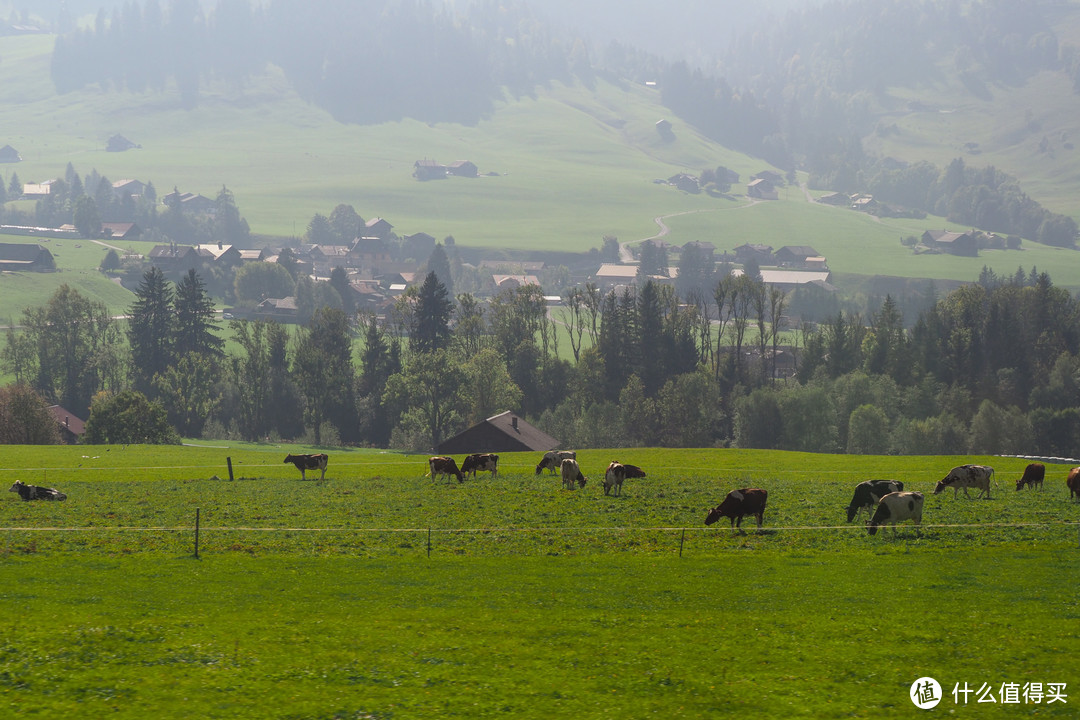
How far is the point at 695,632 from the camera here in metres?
23.7

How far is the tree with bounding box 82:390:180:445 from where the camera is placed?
302ft

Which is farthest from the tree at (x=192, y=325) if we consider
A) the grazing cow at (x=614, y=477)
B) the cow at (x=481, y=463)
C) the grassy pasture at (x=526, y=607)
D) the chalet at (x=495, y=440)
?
the grazing cow at (x=614, y=477)

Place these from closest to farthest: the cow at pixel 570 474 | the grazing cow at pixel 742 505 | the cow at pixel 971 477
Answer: the grazing cow at pixel 742 505 → the cow at pixel 971 477 → the cow at pixel 570 474

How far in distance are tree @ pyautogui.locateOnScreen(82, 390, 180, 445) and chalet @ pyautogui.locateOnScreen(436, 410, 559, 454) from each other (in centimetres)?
2825

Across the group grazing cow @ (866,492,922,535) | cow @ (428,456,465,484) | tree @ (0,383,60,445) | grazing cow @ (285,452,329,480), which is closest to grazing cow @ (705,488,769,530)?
grazing cow @ (866,492,922,535)

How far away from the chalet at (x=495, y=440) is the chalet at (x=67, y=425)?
41.7 metres

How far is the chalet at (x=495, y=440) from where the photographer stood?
83.1 meters

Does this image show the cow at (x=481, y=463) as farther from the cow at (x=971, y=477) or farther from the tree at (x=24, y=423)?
the tree at (x=24, y=423)

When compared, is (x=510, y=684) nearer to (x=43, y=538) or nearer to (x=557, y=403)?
(x=43, y=538)

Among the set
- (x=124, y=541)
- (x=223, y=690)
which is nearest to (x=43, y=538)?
(x=124, y=541)

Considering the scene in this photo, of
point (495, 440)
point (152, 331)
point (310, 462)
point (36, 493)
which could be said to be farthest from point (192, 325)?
point (36, 493)

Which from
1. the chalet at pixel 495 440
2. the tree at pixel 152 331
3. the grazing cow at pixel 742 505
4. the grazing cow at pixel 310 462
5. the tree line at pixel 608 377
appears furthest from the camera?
the tree at pixel 152 331

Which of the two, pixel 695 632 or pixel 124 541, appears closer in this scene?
pixel 695 632

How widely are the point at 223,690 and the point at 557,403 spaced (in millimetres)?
114753
